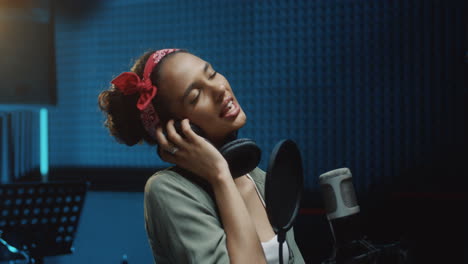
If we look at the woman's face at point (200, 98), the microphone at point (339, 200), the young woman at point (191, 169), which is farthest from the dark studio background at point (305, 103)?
the woman's face at point (200, 98)

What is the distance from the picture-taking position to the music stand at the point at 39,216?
1.57 meters

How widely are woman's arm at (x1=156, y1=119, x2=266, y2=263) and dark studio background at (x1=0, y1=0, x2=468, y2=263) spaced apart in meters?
1.02

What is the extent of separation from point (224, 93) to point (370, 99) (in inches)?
42.0

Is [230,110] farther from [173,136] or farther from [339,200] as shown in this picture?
[339,200]

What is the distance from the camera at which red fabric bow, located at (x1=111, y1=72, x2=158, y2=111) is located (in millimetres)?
976

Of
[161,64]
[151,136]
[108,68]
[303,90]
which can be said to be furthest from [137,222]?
[161,64]

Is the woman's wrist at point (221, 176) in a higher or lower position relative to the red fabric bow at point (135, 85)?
lower

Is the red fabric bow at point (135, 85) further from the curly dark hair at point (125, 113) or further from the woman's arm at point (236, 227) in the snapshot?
the woman's arm at point (236, 227)

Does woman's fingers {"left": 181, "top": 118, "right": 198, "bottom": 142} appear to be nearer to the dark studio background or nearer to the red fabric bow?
the red fabric bow

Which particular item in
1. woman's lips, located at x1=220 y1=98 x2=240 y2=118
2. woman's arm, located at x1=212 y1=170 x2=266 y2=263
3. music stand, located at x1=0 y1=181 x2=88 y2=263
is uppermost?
woman's lips, located at x1=220 y1=98 x2=240 y2=118

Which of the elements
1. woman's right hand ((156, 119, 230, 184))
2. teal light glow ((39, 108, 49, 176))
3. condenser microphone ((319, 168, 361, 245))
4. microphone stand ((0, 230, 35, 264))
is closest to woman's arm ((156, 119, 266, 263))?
woman's right hand ((156, 119, 230, 184))

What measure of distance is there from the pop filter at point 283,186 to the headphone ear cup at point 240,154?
144mm

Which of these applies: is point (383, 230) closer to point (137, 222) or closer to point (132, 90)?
point (137, 222)

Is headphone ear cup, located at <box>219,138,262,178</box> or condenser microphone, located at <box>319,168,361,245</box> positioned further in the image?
condenser microphone, located at <box>319,168,361,245</box>
